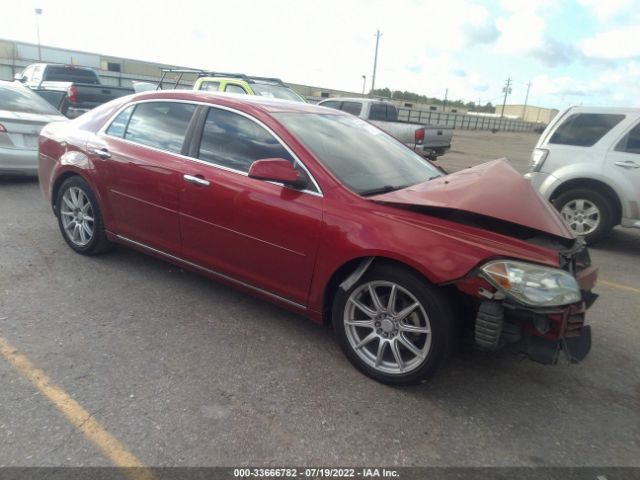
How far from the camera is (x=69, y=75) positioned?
643 inches

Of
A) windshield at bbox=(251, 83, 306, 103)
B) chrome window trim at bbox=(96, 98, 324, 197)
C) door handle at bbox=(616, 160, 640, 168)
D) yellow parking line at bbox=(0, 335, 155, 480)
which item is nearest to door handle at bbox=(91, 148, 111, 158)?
chrome window trim at bbox=(96, 98, 324, 197)

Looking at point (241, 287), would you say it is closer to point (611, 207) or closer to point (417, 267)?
point (417, 267)

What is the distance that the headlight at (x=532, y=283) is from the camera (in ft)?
8.74

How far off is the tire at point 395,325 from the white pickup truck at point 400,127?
9.08 metres

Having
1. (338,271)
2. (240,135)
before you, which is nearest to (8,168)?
(240,135)

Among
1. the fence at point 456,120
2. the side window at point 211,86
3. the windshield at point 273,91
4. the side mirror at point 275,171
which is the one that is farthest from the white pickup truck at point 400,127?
the fence at point 456,120

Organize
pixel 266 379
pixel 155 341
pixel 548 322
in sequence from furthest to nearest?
pixel 155 341 → pixel 266 379 → pixel 548 322

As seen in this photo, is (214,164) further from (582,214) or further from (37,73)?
(37,73)

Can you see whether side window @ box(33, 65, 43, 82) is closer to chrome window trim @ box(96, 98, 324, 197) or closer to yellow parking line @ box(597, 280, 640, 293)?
chrome window trim @ box(96, 98, 324, 197)

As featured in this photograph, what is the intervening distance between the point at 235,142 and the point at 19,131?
525cm

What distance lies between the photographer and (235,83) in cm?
988

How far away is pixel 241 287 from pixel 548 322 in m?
2.09

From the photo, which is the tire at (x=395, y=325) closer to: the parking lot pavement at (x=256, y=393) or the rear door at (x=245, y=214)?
the parking lot pavement at (x=256, y=393)

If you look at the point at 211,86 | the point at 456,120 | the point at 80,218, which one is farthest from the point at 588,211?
the point at 456,120
